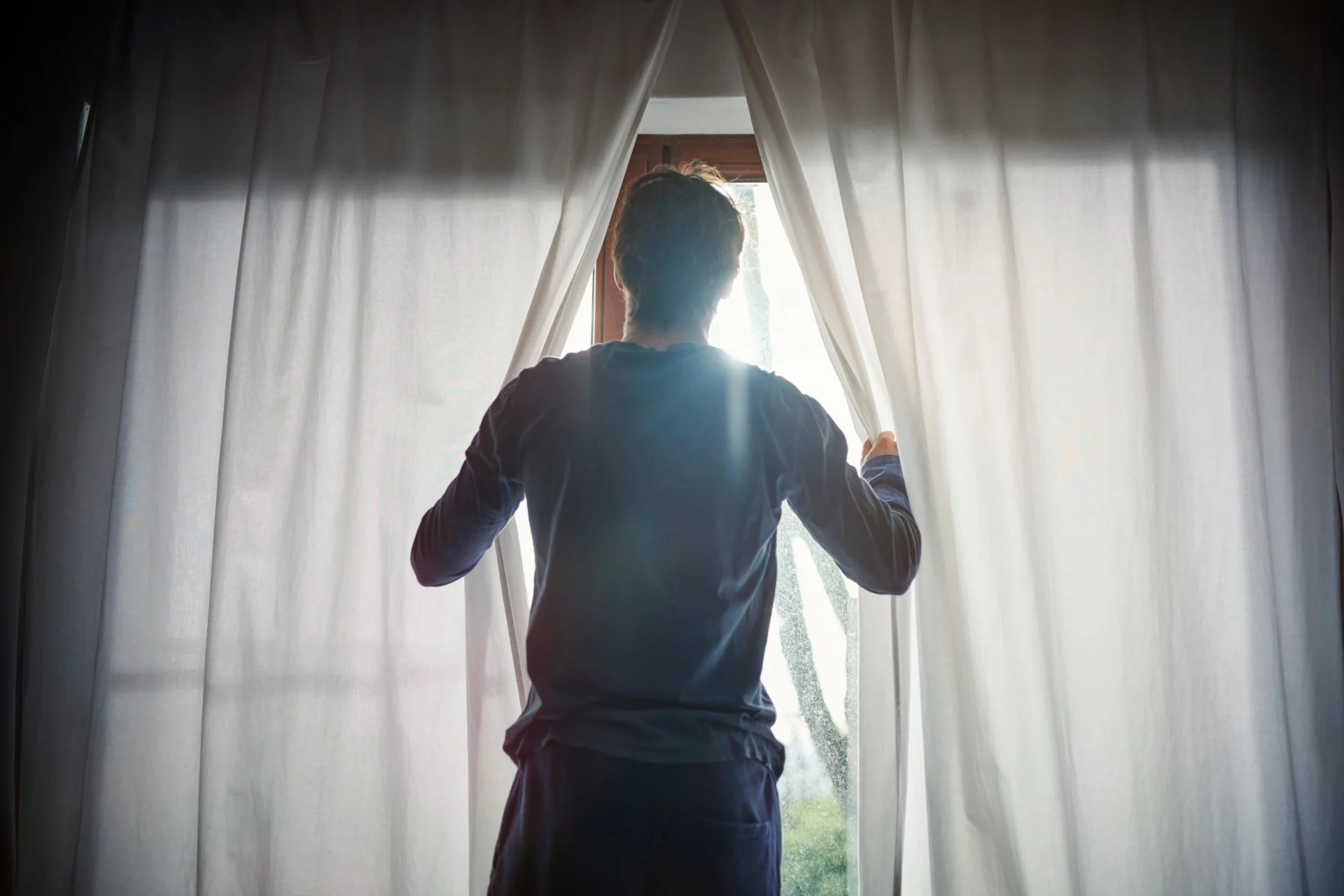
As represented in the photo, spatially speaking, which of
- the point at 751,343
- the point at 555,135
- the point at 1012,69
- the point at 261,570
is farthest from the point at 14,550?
the point at 1012,69

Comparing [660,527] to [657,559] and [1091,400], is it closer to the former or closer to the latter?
[657,559]

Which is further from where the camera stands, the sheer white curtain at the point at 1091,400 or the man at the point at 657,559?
the sheer white curtain at the point at 1091,400

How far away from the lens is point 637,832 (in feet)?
2.75

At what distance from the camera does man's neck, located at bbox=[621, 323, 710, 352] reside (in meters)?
0.99

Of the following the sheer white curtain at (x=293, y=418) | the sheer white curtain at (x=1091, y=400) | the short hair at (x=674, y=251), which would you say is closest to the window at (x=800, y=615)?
the sheer white curtain at (x=1091, y=400)

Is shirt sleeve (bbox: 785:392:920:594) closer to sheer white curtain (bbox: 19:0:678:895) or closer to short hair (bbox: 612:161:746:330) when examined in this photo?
short hair (bbox: 612:161:746:330)

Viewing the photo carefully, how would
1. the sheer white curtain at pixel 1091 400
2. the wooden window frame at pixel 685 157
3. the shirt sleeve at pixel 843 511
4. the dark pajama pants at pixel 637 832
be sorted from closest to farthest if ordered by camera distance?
the dark pajama pants at pixel 637 832
the shirt sleeve at pixel 843 511
the sheer white curtain at pixel 1091 400
the wooden window frame at pixel 685 157

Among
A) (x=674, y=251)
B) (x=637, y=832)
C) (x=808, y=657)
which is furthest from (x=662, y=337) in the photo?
(x=808, y=657)

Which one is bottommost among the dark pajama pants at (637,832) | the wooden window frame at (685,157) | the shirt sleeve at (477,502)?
the dark pajama pants at (637,832)

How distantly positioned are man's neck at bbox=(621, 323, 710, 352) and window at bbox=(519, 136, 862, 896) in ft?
1.63

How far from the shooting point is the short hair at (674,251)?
1.00m

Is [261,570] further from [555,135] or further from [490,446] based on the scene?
[555,135]

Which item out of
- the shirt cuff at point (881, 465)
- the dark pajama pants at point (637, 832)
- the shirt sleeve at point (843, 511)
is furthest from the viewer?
the shirt cuff at point (881, 465)

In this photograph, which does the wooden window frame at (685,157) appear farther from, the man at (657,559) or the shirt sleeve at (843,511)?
the shirt sleeve at (843,511)
